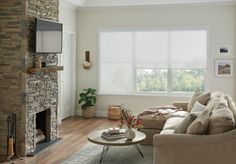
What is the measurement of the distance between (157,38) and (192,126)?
466 centimetres

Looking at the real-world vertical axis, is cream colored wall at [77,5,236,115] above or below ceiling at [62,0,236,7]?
below

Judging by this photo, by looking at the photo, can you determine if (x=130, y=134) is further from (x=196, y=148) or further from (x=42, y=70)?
(x=42, y=70)

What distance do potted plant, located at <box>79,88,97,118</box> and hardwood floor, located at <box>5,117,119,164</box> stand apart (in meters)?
0.20

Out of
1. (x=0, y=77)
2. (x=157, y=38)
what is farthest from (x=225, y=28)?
(x=0, y=77)

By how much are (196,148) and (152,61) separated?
15.4 feet

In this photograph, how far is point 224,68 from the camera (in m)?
7.55

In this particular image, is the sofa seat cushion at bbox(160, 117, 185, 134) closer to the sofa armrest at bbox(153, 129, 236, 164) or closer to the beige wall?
the sofa armrest at bbox(153, 129, 236, 164)

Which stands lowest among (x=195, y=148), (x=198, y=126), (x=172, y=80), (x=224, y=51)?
(x=195, y=148)

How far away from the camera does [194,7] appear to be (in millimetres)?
7668

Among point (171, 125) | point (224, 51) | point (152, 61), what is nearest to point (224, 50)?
point (224, 51)

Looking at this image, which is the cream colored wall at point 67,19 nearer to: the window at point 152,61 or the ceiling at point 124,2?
the ceiling at point 124,2

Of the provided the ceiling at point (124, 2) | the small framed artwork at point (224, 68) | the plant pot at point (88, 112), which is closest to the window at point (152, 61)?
the small framed artwork at point (224, 68)

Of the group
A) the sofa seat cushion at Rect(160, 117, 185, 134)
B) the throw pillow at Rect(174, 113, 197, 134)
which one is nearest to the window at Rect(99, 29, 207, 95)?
the sofa seat cushion at Rect(160, 117, 185, 134)

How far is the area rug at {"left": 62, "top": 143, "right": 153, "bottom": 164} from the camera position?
15.5ft
